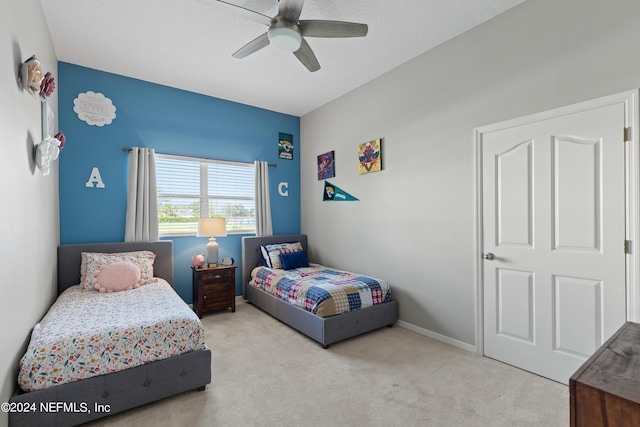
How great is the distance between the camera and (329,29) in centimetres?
225

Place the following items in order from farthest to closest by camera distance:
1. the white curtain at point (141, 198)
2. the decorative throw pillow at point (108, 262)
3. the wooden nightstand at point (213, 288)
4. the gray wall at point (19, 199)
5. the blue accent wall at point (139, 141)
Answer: the wooden nightstand at point (213, 288) < the white curtain at point (141, 198) < the blue accent wall at point (139, 141) < the decorative throw pillow at point (108, 262) < the gray wall at point (19, 199)

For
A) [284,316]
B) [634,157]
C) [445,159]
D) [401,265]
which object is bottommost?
[284,316]

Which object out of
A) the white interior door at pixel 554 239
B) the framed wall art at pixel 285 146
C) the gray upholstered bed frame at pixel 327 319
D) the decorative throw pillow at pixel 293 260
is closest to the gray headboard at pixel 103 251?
the gray upholstered bed frame at pixel 327 319

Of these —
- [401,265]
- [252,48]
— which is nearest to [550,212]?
[401,265]

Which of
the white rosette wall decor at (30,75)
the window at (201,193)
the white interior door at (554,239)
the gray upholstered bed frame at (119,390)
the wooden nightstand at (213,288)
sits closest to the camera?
the gray upholstered bed frame at (119,390)

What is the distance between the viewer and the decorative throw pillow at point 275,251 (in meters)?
4.30

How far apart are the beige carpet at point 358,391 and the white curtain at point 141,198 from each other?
65.5 inches

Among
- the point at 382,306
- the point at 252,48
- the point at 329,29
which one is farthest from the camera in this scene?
the point at 382,306

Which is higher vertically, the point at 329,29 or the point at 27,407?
the point at 329,29

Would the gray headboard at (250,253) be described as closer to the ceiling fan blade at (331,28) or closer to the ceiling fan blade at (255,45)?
the ceiling fan blade at (255,45)

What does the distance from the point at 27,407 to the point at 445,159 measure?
140 inches

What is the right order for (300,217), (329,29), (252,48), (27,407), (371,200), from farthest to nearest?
(300,217), (371,200), (252,48), (329,29), (27,407)

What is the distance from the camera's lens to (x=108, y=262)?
10.5 ft

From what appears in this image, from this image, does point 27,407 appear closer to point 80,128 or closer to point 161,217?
point 161,217
